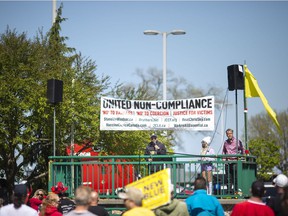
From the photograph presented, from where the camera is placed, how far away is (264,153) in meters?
80.3

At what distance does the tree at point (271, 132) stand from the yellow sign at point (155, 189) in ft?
243

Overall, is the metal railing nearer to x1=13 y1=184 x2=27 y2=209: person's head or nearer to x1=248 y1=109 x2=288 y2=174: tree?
x1=13 y1=184 x2=27 y2=209: person's head

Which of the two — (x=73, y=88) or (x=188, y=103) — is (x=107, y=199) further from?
(x=73, y=88)

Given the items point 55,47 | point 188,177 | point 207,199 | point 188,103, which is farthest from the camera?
Result: point 55,47

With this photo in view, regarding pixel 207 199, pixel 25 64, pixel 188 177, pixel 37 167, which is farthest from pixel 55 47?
pixel 207 199

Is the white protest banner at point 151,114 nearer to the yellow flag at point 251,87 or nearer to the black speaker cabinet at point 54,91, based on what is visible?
the yellow flag at point 251,87

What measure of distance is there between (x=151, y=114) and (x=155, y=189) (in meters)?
10.5

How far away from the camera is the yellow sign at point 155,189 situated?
10.8m

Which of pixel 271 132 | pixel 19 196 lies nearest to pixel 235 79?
pixel 19 196

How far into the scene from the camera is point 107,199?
64.1ft

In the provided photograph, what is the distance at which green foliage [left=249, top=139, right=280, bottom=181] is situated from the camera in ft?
261

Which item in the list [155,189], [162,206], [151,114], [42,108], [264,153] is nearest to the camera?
[155,189]

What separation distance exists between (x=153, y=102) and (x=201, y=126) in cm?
156

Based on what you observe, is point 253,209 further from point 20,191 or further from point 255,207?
point 20,191
